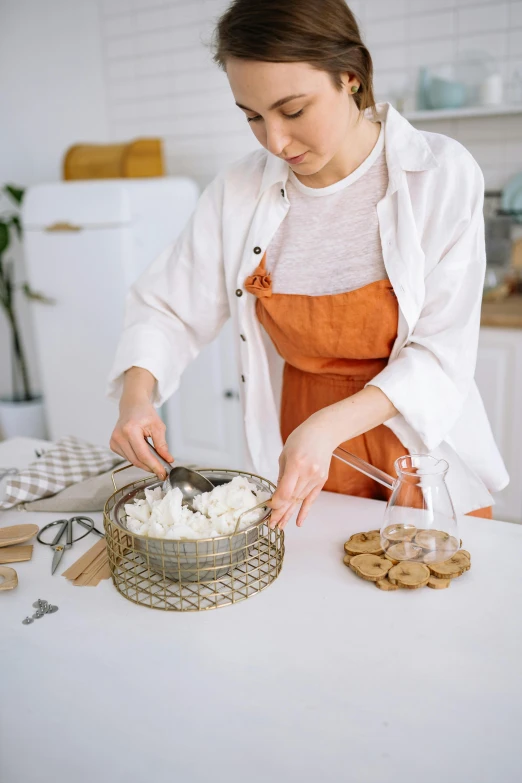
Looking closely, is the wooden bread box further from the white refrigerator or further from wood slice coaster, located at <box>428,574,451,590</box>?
wood slice coaster, located at <box>428,574,451,590</box>

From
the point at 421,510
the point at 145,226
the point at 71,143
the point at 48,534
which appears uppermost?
the point at 71,143

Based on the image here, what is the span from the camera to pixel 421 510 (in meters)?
0.97

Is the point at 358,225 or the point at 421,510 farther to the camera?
the point at 358,225

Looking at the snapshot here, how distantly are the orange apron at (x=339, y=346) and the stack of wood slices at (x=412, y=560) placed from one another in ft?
1.14

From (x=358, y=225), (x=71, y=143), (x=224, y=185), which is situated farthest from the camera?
(x=71, y=143)

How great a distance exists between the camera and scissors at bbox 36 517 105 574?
1.12m

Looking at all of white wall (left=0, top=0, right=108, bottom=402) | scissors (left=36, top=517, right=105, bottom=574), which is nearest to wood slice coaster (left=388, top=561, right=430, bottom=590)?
scissors (left=36, top=517, right=105, bottom=574)

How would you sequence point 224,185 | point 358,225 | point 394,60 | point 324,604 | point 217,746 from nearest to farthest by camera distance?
point 217,746 < point 324,604 < point 358,225 < point 224,185 < point 394,60

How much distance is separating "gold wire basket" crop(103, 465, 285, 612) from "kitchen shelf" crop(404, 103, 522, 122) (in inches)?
86.6

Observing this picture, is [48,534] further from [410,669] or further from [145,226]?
[145,226]

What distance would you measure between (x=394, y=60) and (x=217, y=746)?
279cm

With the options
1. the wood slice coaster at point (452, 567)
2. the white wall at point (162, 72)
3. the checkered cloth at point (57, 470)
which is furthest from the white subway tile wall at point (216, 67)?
the wood slice coaster at point (452, 567)

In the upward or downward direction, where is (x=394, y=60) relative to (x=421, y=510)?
upward

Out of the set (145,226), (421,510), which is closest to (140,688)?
(421,510)
